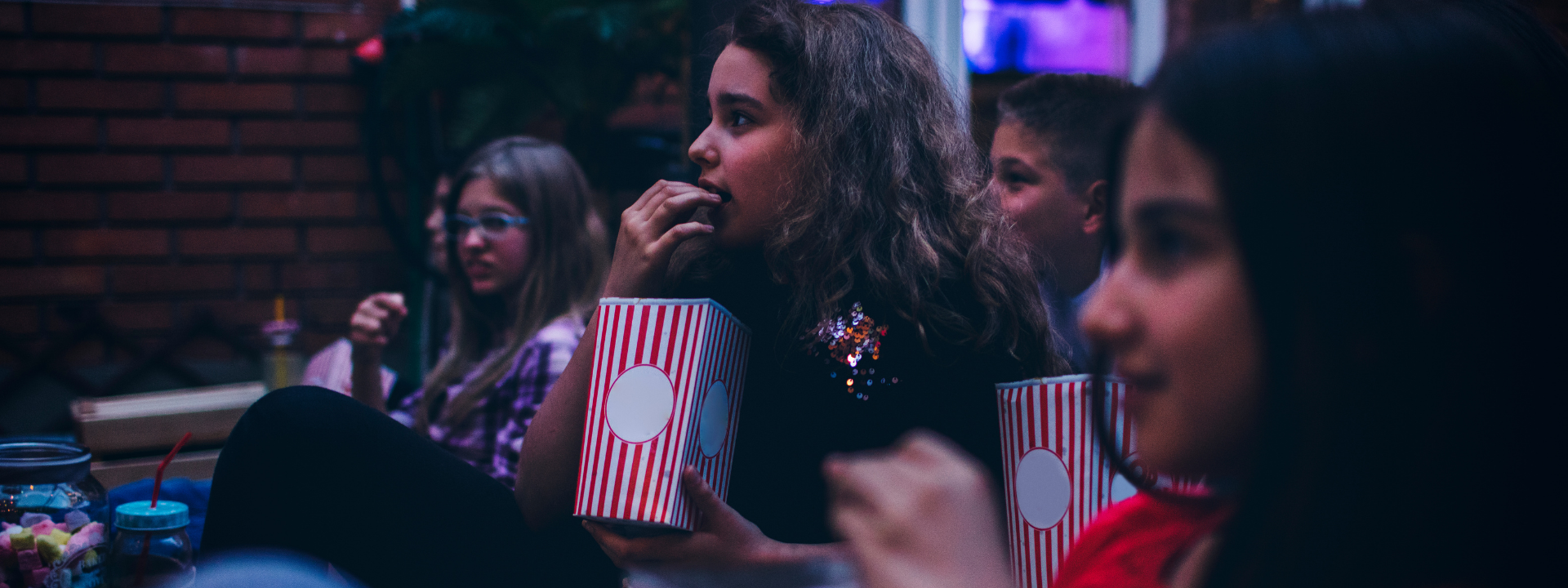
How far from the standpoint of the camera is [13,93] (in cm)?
316

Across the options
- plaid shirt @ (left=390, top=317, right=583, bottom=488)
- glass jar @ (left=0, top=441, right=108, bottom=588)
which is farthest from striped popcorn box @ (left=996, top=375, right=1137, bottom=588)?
glass jar @ (left=0, top=441, right=108, bottom=588)

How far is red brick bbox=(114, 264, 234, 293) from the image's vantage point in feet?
10.9

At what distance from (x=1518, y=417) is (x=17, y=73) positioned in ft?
13.3

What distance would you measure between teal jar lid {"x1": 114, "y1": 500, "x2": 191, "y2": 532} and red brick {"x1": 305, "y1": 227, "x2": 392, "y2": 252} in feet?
7.64

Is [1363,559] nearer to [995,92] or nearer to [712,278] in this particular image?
[712,278]

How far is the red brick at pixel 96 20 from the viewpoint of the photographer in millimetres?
3160

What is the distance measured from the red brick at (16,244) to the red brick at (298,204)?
65cm

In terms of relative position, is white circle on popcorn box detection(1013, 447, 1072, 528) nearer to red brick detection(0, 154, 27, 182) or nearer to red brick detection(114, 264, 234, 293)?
red brick detection(114, 264, 234, 293)

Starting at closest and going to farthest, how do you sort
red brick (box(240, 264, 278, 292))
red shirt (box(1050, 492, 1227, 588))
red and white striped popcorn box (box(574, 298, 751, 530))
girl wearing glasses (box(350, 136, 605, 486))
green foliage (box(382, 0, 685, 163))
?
red shirt (box(1050, 492, 1227, 588))
red and white striped popcorn box (box(574, 298, 751, 530))
girl wearing glasses (box(350, 136, 605, 486))
green foliage (box(382, 0, 685, 163))
red brick (box(240, 264, 278, 292))

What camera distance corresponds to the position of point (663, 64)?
320 centimetres

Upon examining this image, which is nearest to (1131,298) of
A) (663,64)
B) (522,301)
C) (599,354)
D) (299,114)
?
(599,354)

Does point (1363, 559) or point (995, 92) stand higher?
point (995, 92)

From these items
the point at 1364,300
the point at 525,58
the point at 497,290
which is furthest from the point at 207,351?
the point at 1364,300

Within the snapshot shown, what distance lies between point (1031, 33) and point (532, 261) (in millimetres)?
2816
